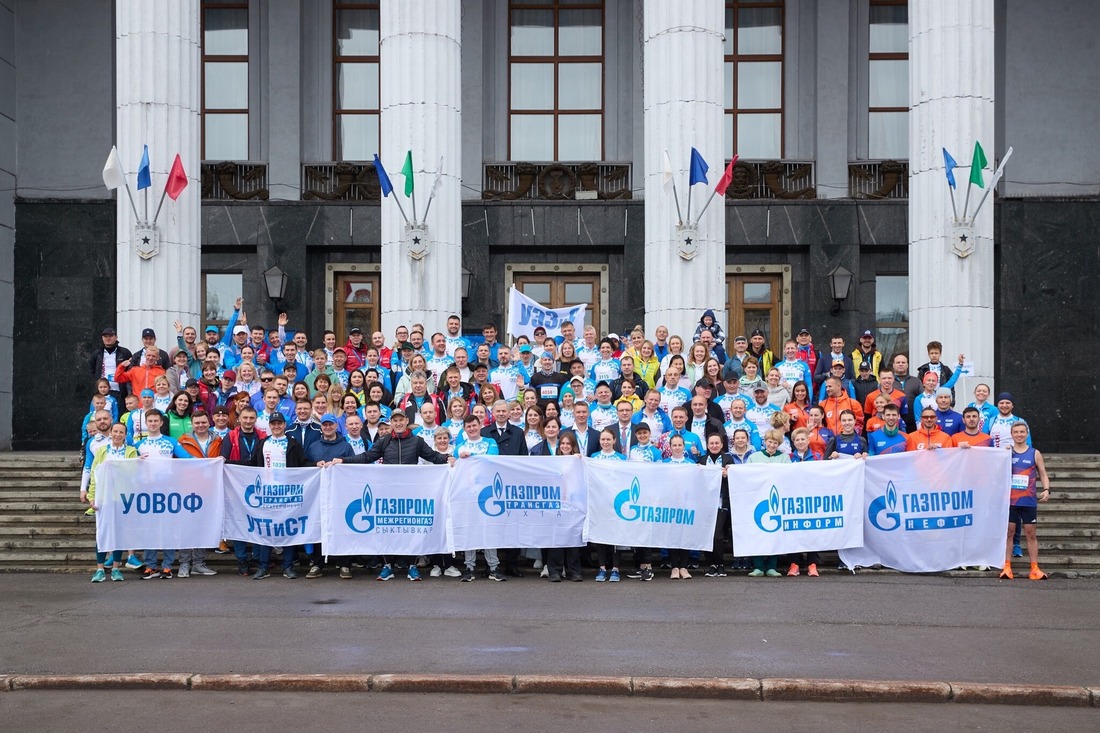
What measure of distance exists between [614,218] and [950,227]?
→ 25.7 feet

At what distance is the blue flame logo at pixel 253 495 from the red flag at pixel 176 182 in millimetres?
7420

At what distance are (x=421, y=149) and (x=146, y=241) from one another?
5035mm

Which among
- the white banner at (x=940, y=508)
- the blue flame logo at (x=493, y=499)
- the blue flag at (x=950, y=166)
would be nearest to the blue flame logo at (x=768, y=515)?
the white banner at (x=940, y=508)

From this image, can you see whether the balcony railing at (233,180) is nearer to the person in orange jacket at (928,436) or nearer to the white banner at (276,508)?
the white banner at (276,508)

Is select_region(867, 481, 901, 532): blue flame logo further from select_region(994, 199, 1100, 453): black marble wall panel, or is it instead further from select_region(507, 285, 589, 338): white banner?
select_region(994, 199, 1100, 453): black marble wall panel

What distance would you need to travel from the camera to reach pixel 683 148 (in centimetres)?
2097

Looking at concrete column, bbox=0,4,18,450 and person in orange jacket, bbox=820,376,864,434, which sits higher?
concrete column, bbox=0,4,18,450

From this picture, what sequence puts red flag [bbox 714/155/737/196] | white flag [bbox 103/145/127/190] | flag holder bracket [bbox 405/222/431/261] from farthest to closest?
flag holder bracket [bbox 405/222/431/261] < white flag [bbox 103/145/127/190] < red flag [bbox 714/155/737/196]

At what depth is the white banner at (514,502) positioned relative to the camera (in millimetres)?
15023

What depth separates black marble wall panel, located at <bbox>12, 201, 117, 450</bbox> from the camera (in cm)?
2602

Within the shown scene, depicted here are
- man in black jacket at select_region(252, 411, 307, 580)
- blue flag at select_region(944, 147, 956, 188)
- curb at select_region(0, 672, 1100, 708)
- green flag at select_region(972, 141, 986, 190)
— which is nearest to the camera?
curb at select_region(0, 672, 1100, 708)

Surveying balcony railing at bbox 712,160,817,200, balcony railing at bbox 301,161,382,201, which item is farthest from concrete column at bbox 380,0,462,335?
balcony railing at bbox 712,160,817,200

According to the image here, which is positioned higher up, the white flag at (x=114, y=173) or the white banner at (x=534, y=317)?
the white flag at (x=114, y=173)

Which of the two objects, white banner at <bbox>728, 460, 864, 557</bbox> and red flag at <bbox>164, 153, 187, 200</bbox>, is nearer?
white banner at <bbox>728, 460, 864, 557</bbox>
